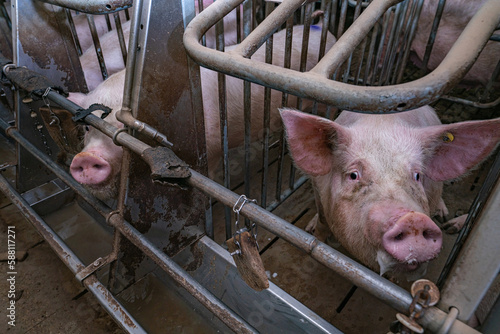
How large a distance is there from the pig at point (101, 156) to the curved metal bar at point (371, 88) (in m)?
1.07

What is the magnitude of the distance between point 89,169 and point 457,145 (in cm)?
170

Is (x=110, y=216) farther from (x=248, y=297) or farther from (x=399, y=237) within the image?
(x=399, y=237)

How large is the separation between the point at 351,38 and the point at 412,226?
0.62 meters

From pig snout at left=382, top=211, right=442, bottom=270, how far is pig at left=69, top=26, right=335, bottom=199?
4.58ft

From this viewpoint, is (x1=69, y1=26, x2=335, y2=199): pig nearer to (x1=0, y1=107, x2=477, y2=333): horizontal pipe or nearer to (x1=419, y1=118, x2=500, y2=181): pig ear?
(x1=0, y1=107, x2=477, y2=333): horizontal pipe

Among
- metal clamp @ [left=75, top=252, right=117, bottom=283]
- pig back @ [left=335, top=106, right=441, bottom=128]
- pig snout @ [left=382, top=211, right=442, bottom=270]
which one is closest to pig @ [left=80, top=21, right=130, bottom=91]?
metal clamp @ [left=75, top=252, right=117, bottom=283]

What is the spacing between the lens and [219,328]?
1.66 m

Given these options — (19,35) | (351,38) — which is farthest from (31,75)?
(351,38)

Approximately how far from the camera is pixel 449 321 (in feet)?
2.09

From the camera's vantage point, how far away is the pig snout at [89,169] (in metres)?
1.60

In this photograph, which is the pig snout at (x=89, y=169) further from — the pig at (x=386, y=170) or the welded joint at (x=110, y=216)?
the pig at (x=386, y=170)

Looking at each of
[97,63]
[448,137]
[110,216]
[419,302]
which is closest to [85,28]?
[97,63]

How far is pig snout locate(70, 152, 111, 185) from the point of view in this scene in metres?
1.60

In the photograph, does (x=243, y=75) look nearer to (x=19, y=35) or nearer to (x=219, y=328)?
(x=219, y=328)
